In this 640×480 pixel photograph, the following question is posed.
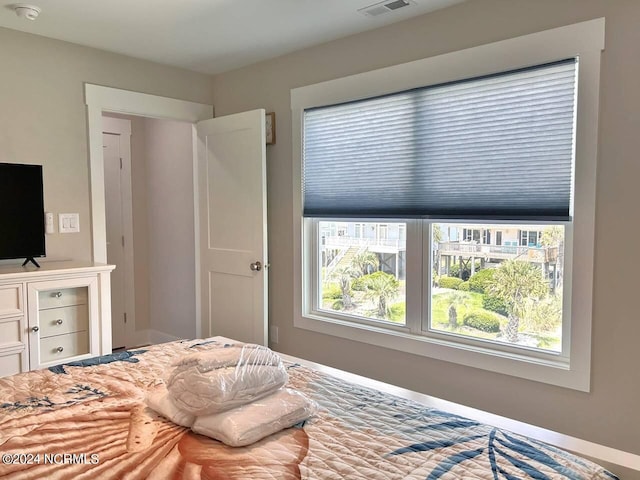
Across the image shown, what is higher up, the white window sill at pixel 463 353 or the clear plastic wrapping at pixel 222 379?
the clear plastic wrapping at pixel 222 379

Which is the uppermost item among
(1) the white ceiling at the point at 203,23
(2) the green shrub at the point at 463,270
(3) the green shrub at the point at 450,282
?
(1) the white ceiling at the point at 203,23

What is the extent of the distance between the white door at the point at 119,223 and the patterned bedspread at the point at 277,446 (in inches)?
119

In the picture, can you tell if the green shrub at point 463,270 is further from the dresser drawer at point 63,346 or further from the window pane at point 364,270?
the dresser drawer at point 63,346

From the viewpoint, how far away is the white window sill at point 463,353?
2291mm

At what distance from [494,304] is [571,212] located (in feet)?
→ 2.07

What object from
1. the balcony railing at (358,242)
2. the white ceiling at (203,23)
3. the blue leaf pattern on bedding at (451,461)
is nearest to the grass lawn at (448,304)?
the balcony railing at (358,242)

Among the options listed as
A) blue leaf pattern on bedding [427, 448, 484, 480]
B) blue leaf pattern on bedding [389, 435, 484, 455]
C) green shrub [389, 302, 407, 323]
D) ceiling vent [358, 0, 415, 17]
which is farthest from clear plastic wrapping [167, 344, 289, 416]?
ceiling vent [358, 0, 415, 17]

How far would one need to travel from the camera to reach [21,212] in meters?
2.84

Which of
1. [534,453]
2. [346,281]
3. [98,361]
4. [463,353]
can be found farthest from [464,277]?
[98,361]

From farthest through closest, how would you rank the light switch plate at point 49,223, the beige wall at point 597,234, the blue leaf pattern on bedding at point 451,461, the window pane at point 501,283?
the light switch plate at point 49,223 → the window pane at point 501,283 → the beige wall at point 597,234 → the blue leaf pattern on bedding at point 451,461

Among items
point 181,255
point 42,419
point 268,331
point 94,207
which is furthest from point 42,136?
point 42,419

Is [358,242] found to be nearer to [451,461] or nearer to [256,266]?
[256,266]

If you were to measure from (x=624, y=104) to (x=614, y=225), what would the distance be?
1.73 feet

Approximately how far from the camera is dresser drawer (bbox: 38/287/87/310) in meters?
2.69
